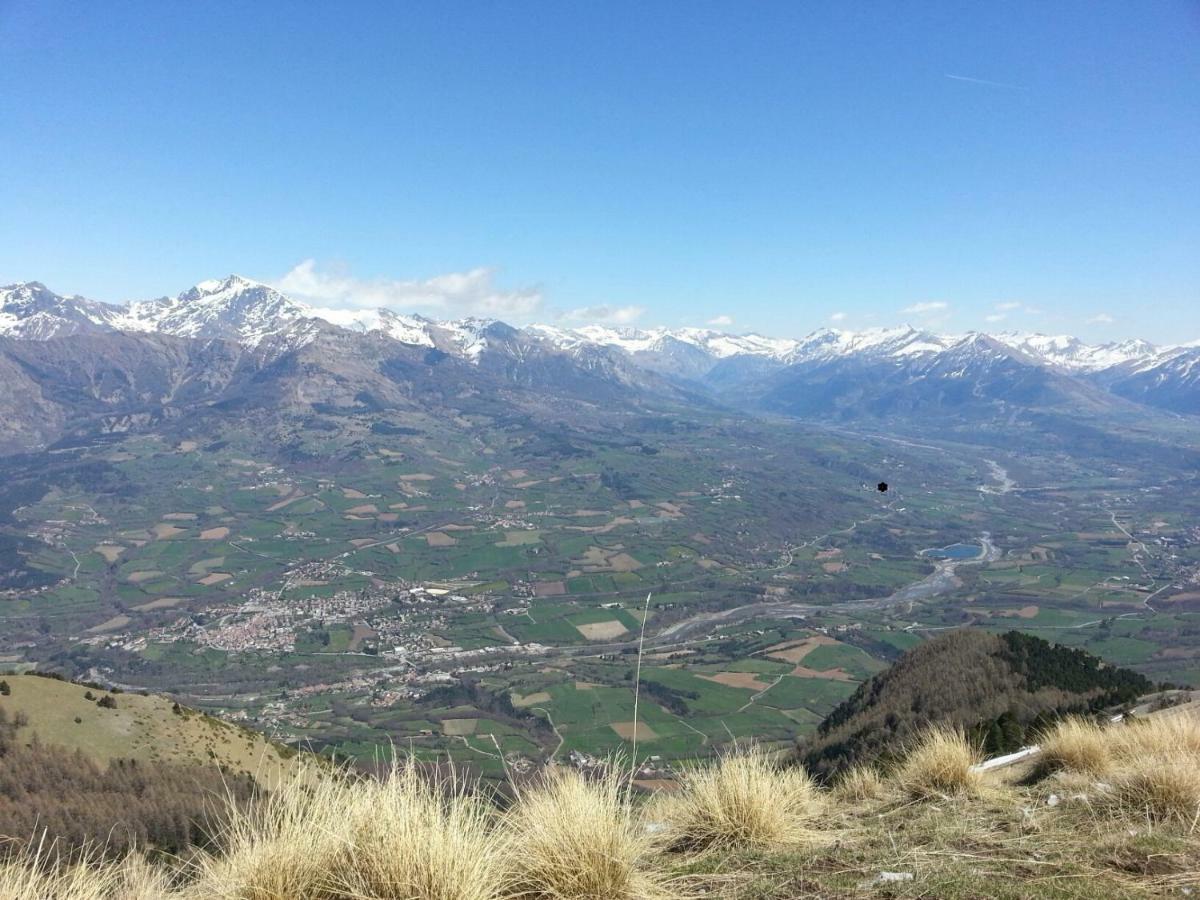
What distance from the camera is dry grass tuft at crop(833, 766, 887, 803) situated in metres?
6.30

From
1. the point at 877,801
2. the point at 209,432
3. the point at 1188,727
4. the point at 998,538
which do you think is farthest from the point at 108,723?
the point at 209,432

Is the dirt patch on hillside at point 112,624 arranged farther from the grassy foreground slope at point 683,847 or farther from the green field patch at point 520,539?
A: the grassy foreground slope at point 683,847

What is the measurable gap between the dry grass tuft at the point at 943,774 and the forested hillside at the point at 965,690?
48.7ft

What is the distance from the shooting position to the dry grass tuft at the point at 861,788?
630 cm

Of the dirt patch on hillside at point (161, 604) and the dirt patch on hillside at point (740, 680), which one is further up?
the dirt patch on hillside at point (161, 604)

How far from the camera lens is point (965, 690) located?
27.6 m

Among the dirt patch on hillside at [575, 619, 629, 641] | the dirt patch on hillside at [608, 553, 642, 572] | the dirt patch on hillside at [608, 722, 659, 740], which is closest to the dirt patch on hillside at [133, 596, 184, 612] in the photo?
the dirt patch on hillside at [575, 619, 629, 641]

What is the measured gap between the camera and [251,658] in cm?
6412

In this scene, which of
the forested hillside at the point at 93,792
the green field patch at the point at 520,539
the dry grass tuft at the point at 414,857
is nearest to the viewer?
the dry grass tuft at the point at 414,857

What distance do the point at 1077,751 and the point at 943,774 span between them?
1.62 metres

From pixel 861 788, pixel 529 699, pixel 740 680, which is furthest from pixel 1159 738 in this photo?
pixel 740 680

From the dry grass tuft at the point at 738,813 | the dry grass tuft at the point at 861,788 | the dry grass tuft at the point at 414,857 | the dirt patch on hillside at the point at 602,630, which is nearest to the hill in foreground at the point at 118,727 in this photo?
the dry grass tuft at the point at 861,788

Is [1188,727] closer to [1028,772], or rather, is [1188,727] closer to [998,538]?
[1028,772]

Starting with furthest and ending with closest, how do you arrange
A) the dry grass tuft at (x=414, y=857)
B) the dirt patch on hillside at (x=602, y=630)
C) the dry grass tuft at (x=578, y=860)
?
the dirt patch on hillside at (x=602, y=630) → the dry grass tuft at (x=578, y=860) → the dry grass tuft at (x=414, y=857)
